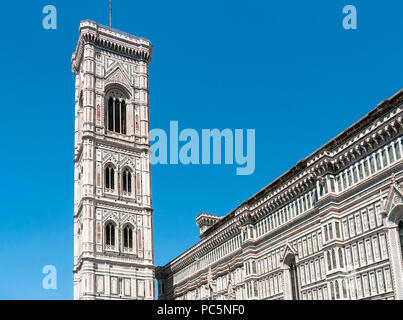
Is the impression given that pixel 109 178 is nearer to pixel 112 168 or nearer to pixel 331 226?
pixel 112 168

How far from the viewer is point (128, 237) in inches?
2662

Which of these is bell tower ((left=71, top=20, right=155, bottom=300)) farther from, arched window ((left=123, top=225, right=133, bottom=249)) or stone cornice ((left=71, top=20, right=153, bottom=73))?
stone cornice ((left=71, top=20, right=153, bottom=73))

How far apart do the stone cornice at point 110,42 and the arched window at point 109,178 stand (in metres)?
17.2

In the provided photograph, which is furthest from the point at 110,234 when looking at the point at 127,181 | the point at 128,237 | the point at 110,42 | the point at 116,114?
the point at 110,42

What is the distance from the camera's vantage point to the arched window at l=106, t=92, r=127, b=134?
72.4m

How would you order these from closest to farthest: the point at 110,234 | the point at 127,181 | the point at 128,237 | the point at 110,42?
the point at 110,234, the point at 128,237, the point at 127,181, the point at 110,42

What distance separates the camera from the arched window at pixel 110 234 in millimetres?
65875

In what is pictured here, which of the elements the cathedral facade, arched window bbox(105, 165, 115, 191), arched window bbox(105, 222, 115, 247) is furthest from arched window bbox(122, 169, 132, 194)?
the cathedral facade

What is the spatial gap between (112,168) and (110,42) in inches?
717

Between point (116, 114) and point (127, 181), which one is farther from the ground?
point (116, 114)
